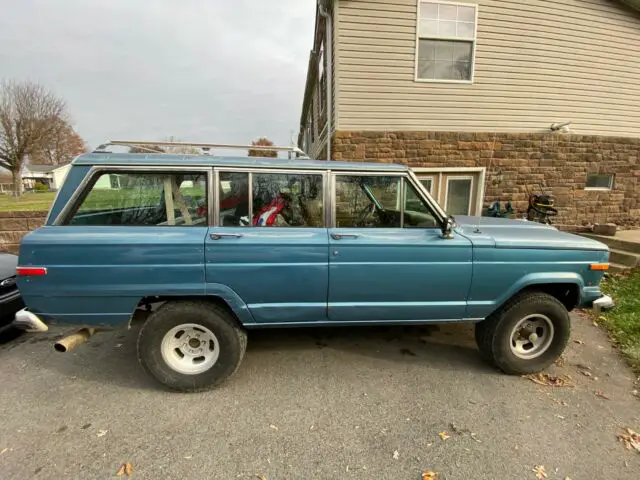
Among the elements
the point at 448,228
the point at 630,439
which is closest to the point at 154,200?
the point at 448,228

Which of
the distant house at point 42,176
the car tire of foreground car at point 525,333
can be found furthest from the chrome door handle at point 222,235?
the distant house at point 42,176

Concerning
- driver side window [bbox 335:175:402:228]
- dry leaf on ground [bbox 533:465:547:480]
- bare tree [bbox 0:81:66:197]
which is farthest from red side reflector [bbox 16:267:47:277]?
bare tree [bbox 0:81:66:197]

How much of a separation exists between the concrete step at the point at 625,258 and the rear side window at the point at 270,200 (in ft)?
20.1

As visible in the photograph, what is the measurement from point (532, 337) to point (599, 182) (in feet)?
24.1

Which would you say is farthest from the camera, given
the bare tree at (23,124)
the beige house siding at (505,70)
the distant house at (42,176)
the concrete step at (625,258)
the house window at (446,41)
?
the distant house at (42,176)

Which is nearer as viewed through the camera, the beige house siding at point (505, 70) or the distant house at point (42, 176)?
the beige house siding at point (505, 70)

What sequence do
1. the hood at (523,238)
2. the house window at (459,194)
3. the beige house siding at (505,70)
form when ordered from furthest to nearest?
Answer: the house window at (459,194)
the beige house siding at (505,70)
the hood at (523,238)

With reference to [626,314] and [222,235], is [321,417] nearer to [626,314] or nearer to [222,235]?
[222,235]

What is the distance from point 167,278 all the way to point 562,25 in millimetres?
9295

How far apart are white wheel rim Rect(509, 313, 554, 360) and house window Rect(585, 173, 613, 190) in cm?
679

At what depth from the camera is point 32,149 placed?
23.9 m

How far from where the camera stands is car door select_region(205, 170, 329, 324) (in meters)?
Result: 2.47

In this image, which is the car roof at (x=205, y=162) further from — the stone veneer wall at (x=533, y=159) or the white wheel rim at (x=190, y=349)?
the stone veneer wall at (x=533, y=159)

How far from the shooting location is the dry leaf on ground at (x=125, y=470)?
191cm
